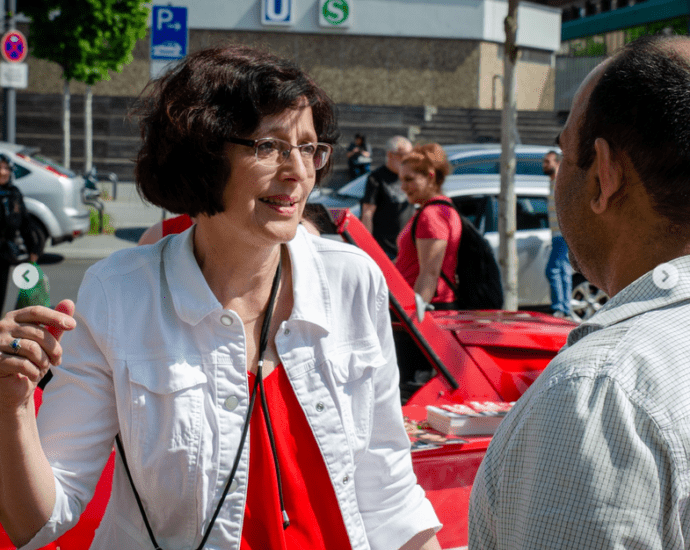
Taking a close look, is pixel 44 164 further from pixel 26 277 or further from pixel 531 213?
pixel 26 277

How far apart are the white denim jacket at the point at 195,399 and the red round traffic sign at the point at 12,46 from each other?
11756 millimetres

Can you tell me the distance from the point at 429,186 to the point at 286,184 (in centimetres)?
343

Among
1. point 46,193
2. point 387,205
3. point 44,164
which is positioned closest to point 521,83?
point 44,164

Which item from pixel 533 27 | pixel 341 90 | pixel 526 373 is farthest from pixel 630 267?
pixel 533 27

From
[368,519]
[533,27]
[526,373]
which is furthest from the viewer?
[533,27]

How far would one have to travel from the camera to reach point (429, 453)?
2756mm

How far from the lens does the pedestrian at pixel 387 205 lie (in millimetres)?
7605

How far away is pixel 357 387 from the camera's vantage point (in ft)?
6.01

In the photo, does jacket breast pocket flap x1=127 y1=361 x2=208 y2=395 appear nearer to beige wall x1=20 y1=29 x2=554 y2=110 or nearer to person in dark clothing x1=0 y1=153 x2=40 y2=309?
person in dark clothing x1=0 y1=153 x2=40 y2=309

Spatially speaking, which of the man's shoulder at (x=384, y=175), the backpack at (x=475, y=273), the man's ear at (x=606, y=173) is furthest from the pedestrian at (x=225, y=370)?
the man's shoulder at (x=384, y=175)

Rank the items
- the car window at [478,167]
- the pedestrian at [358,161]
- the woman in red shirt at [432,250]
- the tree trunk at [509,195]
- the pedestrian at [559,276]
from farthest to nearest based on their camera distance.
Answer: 1. the pedestrian at [358,161]
2. the car window at [478,167]
3. the pedestrian at [559,276]
4. the tree trunk at [509,195]
5. the woman in red shirt at [432,250]

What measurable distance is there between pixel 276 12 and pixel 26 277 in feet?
80.8

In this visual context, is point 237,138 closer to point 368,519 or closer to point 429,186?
point 368,519

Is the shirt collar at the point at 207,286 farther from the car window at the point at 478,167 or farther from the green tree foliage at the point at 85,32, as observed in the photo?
the green tree foliage at the point at 85,32
